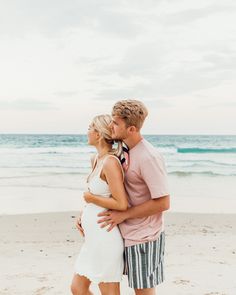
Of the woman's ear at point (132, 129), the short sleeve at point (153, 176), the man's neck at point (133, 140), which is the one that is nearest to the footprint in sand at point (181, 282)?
the short sleeve at point (153, 176)

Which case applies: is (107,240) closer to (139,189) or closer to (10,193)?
(139,189)

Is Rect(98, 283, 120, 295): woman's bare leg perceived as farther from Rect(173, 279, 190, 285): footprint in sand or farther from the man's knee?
Rect(173, 279, 190, 285): footprint in sand

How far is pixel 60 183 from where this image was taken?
1462cm

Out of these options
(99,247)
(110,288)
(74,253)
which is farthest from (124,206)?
(74,253)

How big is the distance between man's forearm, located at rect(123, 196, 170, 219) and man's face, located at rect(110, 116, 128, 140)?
462mm

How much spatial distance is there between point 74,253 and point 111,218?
347 centimetres

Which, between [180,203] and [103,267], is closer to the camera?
[103,267]

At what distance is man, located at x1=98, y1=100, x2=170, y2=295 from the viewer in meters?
2.93

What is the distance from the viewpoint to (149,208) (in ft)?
9.71

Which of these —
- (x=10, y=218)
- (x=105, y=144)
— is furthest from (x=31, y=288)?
(x=10, y=218)

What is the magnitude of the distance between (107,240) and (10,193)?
9.77 meters

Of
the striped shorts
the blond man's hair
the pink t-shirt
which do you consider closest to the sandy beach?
the striped shorts

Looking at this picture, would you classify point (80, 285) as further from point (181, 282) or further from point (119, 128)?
point (181, 282)

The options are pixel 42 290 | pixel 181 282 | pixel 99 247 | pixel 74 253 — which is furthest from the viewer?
pixel 74 253
